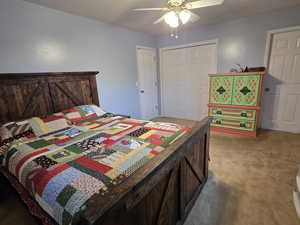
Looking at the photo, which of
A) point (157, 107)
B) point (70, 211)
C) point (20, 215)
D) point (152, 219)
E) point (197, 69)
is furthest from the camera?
point (157, 107)

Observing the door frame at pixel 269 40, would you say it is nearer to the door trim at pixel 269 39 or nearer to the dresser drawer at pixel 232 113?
the door trim at pixel 269 39

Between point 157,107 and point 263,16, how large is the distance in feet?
10.9

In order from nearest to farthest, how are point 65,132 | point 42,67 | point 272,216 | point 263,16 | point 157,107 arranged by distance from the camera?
point 272,216 → point 65,132 → point 42,67 → point 263,16 → point 157,107

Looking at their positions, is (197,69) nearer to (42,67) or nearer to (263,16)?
Result: (263,16)

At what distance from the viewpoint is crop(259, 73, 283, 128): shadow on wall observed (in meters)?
3.28

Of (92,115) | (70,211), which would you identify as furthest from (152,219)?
(92,115)

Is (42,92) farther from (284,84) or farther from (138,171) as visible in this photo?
(284,84)

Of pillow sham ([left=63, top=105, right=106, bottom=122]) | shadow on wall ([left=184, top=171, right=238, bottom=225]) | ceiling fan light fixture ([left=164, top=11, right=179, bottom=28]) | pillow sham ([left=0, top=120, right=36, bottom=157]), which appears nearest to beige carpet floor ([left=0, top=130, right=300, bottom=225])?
shadow on wall ([left=184, top=171, right=238, bottom=225])

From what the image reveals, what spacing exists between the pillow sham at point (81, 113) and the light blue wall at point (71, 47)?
704mm

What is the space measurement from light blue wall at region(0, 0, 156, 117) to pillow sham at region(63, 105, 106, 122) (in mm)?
704

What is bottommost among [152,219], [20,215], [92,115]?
[20,215]

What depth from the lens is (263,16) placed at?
3092mm

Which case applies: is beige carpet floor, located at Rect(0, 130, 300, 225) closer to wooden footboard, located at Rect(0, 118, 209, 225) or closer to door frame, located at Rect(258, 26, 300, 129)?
wooden footboard, located at Rect(0, 118, 209, 225)

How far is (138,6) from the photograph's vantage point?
2.48 meters
